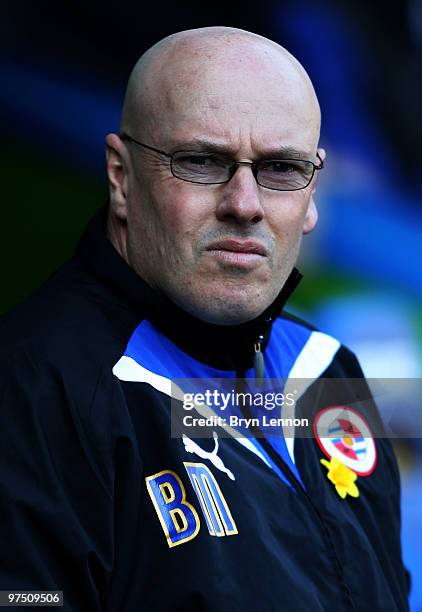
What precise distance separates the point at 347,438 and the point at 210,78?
0.77 meters

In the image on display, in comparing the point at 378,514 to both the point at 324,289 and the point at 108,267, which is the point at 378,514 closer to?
the point at 108,267

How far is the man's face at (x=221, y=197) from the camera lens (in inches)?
62.4

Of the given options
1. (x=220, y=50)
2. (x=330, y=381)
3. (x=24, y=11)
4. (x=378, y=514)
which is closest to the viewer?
(x=220, y=50)

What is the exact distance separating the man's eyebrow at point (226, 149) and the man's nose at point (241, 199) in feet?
0.12

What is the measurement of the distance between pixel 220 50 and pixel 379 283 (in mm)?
1663

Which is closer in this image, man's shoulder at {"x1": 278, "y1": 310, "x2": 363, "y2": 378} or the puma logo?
the puma logo

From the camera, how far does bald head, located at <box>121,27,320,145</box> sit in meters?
1.59

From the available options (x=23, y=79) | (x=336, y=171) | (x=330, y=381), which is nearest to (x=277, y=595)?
(x=330, y=381)

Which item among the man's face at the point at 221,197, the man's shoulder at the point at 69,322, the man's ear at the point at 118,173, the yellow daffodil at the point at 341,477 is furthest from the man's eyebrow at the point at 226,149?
the yellow daffodil at the point at 341,477

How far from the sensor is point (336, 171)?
3.05 m

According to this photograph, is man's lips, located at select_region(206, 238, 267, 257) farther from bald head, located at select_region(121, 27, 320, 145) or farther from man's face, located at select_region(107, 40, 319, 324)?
bald head, located at select_region(121, 27, 320, 145)

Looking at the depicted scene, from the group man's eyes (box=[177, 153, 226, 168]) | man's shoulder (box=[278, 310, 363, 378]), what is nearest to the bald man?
man's eyes (box=[177, 153, 226, 168])

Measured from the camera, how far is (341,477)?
1.80 m

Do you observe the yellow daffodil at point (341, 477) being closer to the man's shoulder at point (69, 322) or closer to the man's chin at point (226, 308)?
the man's chin at point (226, 308)
